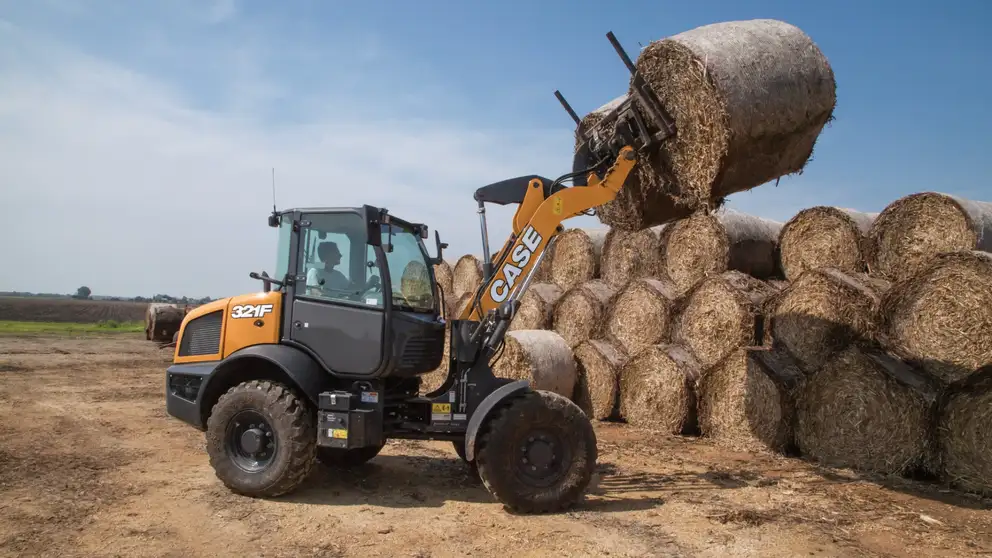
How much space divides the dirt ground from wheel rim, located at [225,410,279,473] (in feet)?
0.86

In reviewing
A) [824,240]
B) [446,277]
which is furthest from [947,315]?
[446,277]

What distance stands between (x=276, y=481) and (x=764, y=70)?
455 cm

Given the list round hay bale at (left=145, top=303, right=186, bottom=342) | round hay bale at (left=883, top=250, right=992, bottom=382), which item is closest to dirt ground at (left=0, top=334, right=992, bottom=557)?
round hay bale at (left=883, top=250, right=992, bottom=382)

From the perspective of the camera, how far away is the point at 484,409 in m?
5.13

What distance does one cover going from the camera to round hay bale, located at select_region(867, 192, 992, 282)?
5.97m

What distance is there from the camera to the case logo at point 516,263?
18.6 ft

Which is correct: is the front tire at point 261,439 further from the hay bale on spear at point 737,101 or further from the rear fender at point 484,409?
the hay bale on spear at point 737,101

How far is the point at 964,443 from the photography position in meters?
5.39

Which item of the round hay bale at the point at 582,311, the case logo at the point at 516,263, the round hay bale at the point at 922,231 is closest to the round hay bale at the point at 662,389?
the round hay bale at the point at 582,311

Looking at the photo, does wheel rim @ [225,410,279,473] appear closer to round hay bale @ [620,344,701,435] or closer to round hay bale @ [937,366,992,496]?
round hay bale @ [620,344,701,435]

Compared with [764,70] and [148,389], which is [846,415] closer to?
[764,70]

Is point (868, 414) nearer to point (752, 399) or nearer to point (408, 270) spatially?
point (752, 399)

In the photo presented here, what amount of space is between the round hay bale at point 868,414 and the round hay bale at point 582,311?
123 inches

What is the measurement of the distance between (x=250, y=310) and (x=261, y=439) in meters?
0.99
